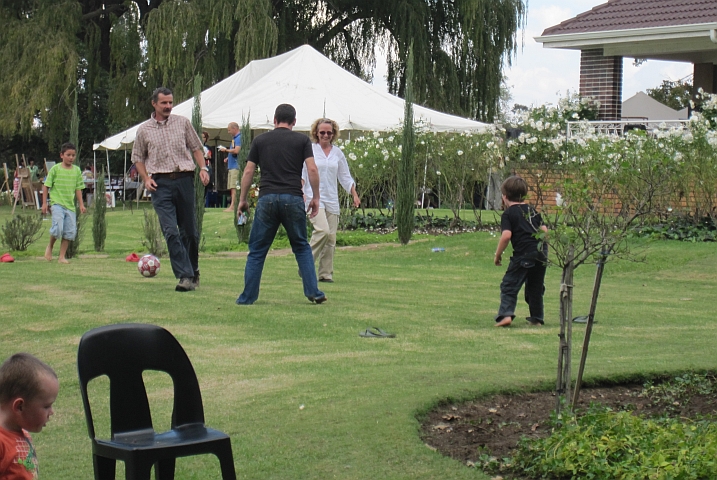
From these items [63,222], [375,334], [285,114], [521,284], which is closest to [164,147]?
[285,114]

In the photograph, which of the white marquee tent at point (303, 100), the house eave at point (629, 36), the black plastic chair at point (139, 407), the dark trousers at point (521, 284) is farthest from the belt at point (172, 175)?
the white marquee tent at point (303, 100)

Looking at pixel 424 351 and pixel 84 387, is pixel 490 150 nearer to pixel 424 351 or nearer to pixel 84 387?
pixel 424 351

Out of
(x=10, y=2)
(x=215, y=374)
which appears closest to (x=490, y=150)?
(x=215, y=374)

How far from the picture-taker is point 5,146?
43.4 m

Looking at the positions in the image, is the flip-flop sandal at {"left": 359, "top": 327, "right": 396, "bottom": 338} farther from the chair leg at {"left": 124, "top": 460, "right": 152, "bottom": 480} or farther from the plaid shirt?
the chair leg at {"left": 124, "top": 460, "right": 152, "bottom": 480}

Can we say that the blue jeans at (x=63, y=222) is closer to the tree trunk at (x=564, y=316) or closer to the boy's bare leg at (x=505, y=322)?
the boy's bare leg at (x=505, y=322)

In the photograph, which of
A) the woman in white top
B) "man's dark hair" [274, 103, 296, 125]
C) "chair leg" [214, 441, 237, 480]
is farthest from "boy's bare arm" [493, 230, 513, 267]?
"chair leg" [214, 441, 237, 480]

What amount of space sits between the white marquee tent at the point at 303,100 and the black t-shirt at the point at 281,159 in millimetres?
14398

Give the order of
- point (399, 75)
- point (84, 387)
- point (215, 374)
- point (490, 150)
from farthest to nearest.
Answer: point (399, 75), point (490, 150), point (215, 374), point (84, 387)

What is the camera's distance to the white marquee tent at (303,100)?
25266 mm

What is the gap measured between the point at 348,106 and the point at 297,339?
17.9 m

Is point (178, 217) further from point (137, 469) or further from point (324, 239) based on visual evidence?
point (137, 469)

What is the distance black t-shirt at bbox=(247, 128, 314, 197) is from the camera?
9992 millimetres

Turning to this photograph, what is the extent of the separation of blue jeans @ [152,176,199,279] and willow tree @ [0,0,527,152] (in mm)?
19164
